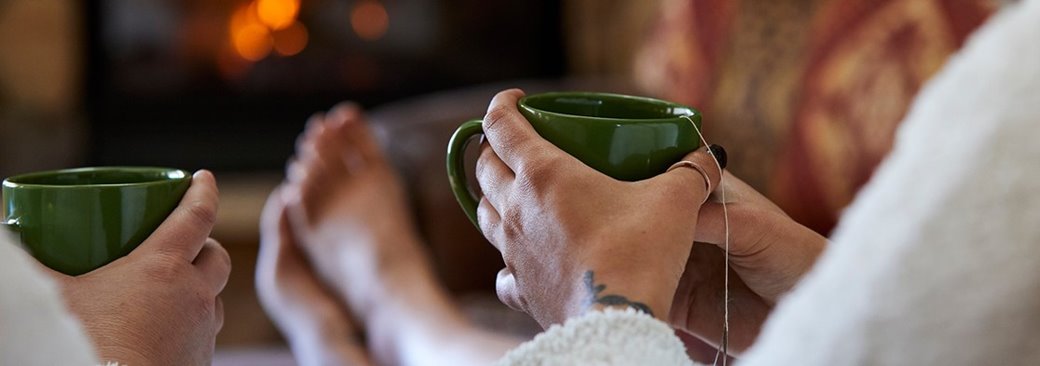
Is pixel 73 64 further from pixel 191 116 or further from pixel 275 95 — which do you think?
pixel 275 95

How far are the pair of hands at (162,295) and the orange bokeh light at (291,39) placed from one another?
6.33 ft

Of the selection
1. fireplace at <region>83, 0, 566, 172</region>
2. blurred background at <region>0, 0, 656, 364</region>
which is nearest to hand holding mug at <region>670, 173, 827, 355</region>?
blurred background at <region>0, 0, 656, 364</region>

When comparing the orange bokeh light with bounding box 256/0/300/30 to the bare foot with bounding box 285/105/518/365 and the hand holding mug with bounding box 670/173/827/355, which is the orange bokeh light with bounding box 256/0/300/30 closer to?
the bare foot with bounding box 285/105/518/365

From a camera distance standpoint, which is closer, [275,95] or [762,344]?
[762,344]

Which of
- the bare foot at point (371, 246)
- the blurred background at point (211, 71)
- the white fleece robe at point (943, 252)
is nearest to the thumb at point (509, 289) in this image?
the white fleece robe at point (943, 252)

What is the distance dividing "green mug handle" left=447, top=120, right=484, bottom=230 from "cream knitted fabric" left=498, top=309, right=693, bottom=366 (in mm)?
189

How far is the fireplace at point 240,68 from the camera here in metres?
2.48

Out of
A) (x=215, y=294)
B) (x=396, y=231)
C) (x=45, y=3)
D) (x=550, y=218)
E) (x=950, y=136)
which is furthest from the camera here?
(x=45, y=3)

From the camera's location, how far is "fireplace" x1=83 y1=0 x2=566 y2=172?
97.6 inches

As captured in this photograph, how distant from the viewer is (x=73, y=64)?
98.2 inches

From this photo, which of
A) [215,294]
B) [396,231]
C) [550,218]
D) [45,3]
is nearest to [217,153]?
[45,3]

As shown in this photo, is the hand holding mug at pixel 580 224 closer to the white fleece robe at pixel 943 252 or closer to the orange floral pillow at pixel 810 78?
the white fleece robe at pixel 943 252

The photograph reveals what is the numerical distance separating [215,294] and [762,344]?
374mm

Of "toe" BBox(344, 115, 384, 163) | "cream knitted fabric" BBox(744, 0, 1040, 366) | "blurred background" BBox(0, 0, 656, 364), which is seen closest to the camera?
"cream knitted fabric" BBox(744, 0, 1040, 366)
